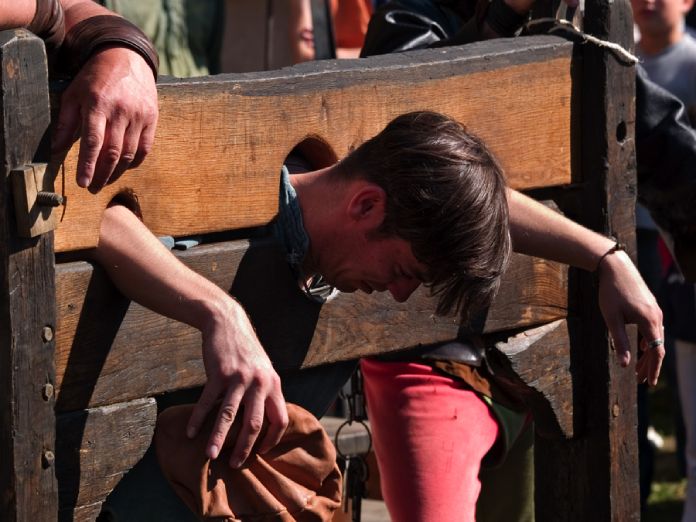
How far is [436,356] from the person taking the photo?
2.99m

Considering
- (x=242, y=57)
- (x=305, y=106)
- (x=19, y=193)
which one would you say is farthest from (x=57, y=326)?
(x=242, y=57)

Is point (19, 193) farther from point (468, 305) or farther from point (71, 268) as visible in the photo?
point (468, 305)

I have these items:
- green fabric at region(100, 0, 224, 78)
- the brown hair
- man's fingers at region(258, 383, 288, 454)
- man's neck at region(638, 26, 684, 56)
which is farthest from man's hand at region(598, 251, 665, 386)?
man's neck at region(638, 26, 684, 56)

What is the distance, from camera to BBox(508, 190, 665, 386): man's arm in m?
2.83

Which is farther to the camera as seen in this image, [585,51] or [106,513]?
[585,51]

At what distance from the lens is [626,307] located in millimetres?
2855

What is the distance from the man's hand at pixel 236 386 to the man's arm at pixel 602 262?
0.81 meters

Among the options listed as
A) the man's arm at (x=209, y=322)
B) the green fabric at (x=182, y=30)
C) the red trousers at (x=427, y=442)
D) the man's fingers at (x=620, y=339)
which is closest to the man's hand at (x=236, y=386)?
the man's arm at (x=209, y=322)

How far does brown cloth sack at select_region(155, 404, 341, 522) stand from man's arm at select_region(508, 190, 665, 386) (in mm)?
706

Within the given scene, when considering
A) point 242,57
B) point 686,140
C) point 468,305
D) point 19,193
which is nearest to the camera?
point 19,193

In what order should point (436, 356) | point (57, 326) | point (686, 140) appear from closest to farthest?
→ point (57, 326) → point (436, 356) → point (686, 140)

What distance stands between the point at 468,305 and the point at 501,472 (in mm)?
1091

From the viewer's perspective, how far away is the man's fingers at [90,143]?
2098mm

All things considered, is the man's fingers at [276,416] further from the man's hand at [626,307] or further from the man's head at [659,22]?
the man's head at [659,22]
